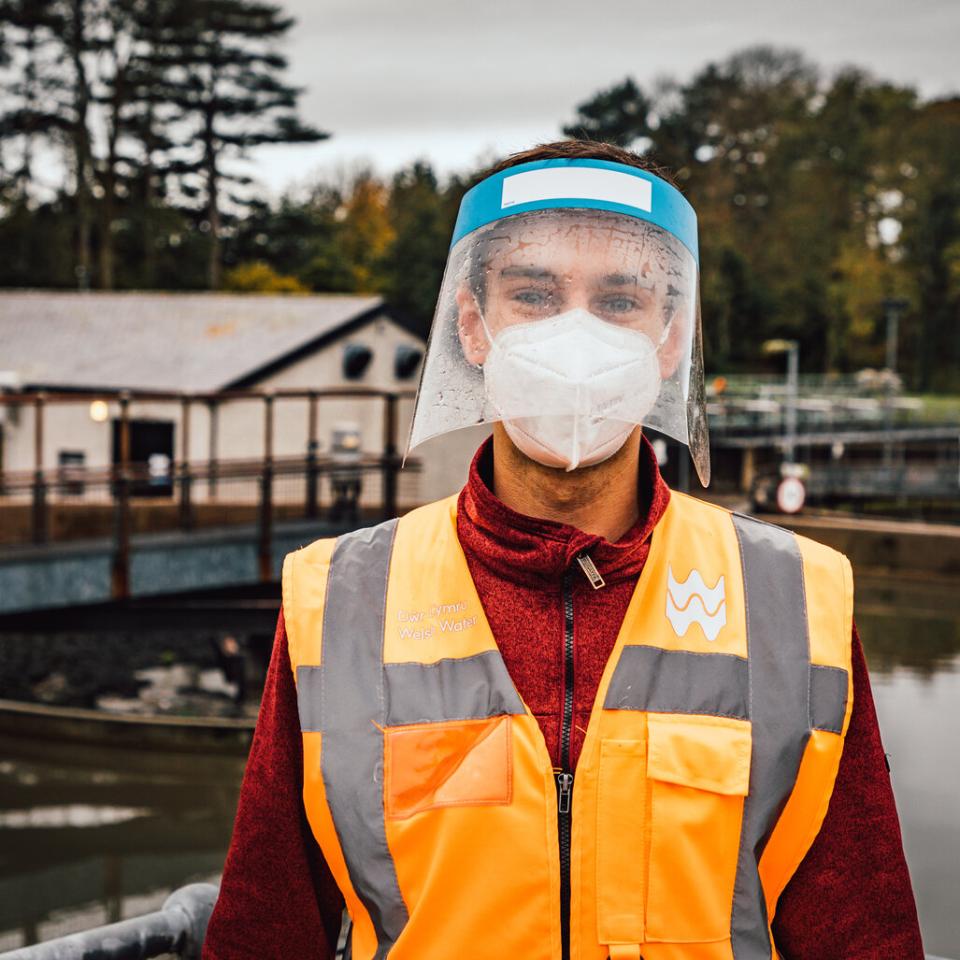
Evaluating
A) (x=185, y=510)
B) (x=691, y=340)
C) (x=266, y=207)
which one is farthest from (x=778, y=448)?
(x=691, y=340)

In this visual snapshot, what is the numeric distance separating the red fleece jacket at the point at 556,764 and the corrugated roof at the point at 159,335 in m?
18.9

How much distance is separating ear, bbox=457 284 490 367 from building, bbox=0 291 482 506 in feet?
56.2

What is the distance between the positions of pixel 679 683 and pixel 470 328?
0.74 meters

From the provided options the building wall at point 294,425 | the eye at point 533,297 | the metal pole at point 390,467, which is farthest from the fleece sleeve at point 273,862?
the building wall at point 294,425

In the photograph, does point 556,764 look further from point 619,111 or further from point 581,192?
point 619,111

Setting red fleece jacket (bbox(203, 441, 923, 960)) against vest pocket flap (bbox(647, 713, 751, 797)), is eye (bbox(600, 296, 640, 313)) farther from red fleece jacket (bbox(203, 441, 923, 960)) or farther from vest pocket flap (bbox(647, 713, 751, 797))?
vest pocket flap (bbox(647, 713, 751, 797))

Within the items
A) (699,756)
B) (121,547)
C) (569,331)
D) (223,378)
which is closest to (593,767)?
(699,756)

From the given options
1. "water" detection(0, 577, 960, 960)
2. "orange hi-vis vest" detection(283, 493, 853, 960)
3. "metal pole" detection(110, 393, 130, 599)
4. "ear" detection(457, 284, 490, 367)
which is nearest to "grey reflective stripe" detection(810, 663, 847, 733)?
"orange hi-vis vest" detection(283, 493, 853, 960)

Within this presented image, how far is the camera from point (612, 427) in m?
1.92

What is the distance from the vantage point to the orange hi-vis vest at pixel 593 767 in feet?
6.06

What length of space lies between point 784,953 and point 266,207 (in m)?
46.0

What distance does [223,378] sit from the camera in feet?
68.2

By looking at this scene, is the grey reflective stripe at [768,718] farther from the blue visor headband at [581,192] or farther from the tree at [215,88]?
the tree at [215,88]

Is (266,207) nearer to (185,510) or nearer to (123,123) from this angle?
(123,123)
